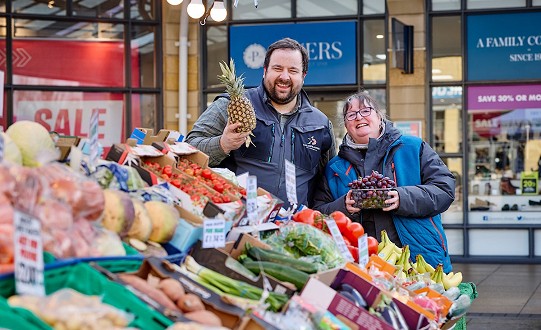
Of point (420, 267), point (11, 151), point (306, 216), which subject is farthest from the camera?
point (420, 267)

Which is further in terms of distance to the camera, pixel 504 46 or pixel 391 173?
pixel 504 46

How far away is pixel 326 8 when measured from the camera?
44.8ft

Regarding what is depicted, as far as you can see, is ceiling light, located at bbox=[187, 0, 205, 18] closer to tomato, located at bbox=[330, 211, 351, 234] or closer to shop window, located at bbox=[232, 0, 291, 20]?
shop window, located at bbox=[232, 0, 291, 20]

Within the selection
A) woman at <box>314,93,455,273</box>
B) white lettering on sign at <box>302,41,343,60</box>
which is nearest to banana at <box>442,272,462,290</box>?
woman at <box>314,93,455,273</box>

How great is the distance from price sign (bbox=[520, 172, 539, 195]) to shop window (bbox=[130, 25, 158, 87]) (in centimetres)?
566

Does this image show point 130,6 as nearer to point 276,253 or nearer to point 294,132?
point 294,132

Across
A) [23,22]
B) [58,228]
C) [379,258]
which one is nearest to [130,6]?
[23,22]

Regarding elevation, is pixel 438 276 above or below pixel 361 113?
below

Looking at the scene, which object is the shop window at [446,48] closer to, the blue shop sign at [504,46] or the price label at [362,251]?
the blue shop sign at [504,46]

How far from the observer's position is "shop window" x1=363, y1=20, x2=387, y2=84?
1341 centimetres

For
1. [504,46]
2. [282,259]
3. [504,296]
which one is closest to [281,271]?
[282,259]

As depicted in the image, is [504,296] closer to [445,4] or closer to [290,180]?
[445,4]

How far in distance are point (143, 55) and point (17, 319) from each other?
11701 millimetres

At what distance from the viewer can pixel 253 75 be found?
44.5 feet
